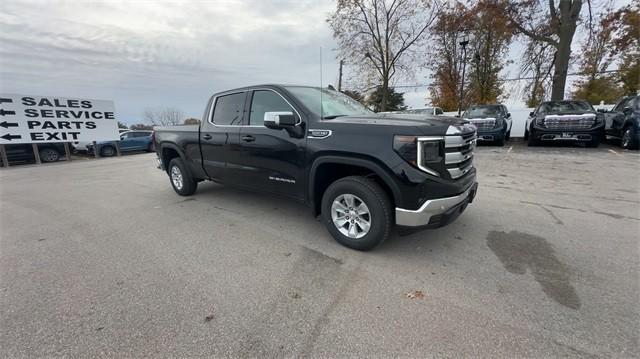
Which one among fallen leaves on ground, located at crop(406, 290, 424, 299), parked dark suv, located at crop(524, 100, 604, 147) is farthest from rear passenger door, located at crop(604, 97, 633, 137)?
fallen leaves on ground, located at crop(406, 290, 424, 299)

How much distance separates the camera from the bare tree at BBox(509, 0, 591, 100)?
1327cm

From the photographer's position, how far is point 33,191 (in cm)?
690

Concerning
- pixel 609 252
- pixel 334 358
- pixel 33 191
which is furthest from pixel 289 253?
pixel 33 191

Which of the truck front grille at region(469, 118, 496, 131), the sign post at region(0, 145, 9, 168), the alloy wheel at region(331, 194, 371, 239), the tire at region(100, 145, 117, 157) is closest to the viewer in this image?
the alloy wheel at region(331, 194, 371, 239)

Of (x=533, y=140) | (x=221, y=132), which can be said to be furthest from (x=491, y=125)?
(x=221, y=132)

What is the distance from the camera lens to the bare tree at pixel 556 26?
13.3 meters

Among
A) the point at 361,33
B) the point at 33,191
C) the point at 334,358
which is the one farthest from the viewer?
the point at 361,33

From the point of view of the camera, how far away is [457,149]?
2814mm

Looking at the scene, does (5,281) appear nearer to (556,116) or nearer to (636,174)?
(636,174)

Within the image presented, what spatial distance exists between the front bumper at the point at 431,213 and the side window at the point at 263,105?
1830 millimetres

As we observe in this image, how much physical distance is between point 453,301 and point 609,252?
202cm

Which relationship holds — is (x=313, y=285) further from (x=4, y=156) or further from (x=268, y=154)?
(x=4, y=156)

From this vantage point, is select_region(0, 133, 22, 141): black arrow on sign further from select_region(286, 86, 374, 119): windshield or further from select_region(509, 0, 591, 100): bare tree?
select_region(509, 0, 591, 100): bare tree

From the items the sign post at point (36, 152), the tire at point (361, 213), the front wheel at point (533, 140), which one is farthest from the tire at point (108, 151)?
the front wheel at point (533, 140)
